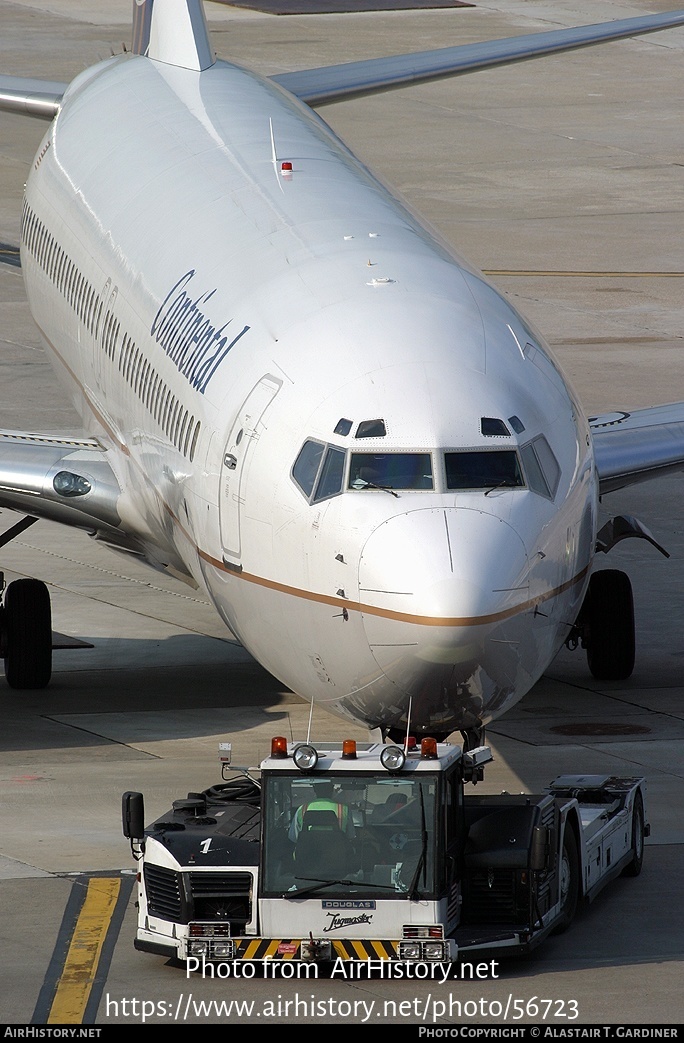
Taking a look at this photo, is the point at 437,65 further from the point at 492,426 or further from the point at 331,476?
the point at 331,476

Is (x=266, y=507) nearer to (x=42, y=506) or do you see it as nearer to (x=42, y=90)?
(x=42, y=506)

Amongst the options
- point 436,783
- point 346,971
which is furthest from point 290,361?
point 346,971

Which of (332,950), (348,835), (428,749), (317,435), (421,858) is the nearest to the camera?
(332,950)

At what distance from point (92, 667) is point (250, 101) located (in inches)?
331

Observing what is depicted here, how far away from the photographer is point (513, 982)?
49.1 ft

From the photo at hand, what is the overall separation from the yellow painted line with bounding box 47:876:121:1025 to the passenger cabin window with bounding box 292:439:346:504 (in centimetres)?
393

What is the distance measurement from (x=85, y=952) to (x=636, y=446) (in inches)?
423

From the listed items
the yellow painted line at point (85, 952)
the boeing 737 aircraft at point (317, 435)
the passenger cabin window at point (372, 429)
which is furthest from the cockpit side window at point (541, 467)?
the yellow painted line at point (85, 952)

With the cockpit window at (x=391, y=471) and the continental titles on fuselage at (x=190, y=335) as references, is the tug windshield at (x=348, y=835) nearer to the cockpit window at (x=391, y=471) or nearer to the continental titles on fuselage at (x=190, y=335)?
the cockpit window at (x=391, y=471)

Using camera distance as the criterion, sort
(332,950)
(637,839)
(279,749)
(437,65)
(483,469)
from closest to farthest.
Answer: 1. (332,950)
2. (279,749)
3. (483,469)
4. (637,839)
5. (437,65)

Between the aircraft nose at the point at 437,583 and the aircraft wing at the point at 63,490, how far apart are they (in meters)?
7.28

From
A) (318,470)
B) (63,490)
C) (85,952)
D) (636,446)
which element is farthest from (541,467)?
(63,490)

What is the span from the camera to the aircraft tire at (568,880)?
16.1 m

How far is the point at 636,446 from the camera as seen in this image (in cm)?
2369
